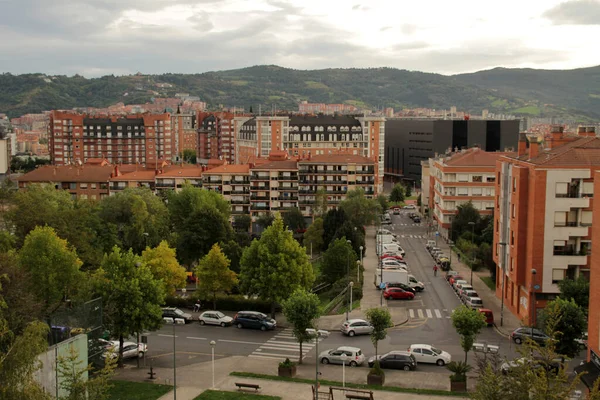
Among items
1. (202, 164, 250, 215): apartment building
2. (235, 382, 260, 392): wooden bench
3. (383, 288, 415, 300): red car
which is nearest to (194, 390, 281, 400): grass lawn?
(235, 382, 260, 392): wooden bench

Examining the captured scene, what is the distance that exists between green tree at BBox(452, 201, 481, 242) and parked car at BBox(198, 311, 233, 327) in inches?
1301

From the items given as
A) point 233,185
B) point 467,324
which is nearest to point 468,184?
point 233,185

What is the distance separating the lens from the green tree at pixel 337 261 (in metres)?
49.9

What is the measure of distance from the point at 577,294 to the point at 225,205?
140 feet

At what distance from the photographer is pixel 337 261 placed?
164ft

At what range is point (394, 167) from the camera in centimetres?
15000

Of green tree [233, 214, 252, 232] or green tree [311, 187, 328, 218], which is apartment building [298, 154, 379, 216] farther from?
green tree [233, 214, 252, 232]

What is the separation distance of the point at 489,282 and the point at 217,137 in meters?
115

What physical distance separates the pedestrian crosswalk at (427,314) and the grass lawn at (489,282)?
8456 mm

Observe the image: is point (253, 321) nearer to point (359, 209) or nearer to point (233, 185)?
point (359, 209)

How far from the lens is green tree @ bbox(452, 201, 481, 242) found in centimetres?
6600

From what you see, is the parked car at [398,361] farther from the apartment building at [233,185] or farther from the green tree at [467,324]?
the apartment building at [233,185]

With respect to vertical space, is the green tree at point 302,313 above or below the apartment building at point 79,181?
below

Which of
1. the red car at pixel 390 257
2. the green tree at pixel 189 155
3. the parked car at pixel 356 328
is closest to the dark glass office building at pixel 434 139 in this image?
the green tree at pixel 189 155
